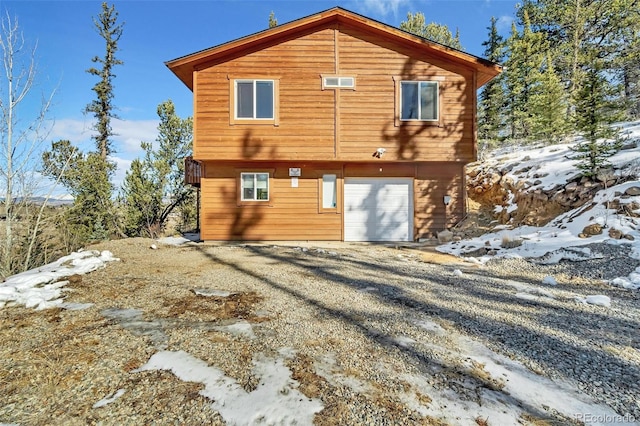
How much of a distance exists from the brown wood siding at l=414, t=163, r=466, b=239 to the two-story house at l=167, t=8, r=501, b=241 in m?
0.12

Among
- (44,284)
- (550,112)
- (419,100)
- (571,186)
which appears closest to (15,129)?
(44,284)

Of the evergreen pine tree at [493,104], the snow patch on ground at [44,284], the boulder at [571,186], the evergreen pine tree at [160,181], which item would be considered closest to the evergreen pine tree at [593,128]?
the boulder at [571,186]

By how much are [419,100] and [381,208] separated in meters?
3.44

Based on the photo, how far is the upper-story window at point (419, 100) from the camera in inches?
356

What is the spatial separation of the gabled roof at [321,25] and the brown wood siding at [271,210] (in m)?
3.02

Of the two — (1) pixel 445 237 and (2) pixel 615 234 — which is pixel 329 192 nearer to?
(1) pixel 445 237

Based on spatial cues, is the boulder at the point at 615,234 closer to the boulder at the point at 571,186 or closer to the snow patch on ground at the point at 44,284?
the boulder at the point at 571,186

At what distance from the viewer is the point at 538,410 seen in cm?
175

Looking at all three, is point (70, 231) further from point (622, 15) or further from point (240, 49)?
point (622, 15)

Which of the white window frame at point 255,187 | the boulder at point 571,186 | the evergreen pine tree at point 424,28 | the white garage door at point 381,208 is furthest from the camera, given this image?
the evergreen pine tree at point 424,28

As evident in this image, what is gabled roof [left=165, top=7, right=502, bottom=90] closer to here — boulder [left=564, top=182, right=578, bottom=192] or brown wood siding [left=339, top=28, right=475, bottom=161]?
brown wood siding [left=339, top=28, right=475, bottom=161]

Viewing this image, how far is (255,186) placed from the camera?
9227mm

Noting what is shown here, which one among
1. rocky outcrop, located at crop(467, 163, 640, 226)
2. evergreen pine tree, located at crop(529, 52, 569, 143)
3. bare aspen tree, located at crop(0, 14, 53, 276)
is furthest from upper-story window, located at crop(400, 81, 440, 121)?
bare aspen tree, located at crop(0, 14, 53, 276)

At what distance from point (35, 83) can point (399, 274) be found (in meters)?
8.73
